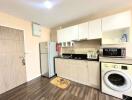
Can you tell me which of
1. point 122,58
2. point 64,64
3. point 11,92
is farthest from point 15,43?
point 122,58

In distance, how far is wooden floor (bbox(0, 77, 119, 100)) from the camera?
2.25 meters

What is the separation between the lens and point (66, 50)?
4090mm

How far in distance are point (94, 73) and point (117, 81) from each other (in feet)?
2.05

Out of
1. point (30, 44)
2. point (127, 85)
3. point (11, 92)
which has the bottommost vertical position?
point (11, 92)

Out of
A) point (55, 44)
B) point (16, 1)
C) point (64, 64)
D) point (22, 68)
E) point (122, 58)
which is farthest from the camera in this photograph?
point (55, 44)

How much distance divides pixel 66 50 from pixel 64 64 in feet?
2.73

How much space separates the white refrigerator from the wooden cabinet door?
5.48 ft

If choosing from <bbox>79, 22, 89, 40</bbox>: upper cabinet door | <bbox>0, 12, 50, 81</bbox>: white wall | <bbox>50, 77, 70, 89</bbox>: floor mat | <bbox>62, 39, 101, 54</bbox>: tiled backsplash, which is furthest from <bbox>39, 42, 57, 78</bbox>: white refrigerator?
<bbox>79, 22, 89, 40</bbox>: upper cabinet door

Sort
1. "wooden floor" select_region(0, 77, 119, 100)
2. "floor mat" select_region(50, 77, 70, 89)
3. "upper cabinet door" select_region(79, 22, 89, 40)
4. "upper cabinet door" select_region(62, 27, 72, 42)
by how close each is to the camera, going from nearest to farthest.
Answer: "wooden floor" select_region(0, 77, 119, 100), "floor mat" select_region(50, 77, 70, 89), "upper cabinet door" select_region(79, 22, 89, 40), "upper cabinet door" select_region(62, 27, 72, 42)

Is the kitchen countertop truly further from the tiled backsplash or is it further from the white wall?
the white wall

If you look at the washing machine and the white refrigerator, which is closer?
the washing machine

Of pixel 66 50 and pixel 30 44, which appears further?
pixel 66 50

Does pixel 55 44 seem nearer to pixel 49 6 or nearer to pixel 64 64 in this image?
pixel 64 64

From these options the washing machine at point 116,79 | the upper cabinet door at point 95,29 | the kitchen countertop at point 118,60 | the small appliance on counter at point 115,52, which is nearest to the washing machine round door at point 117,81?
the washing machine at point 116,79
